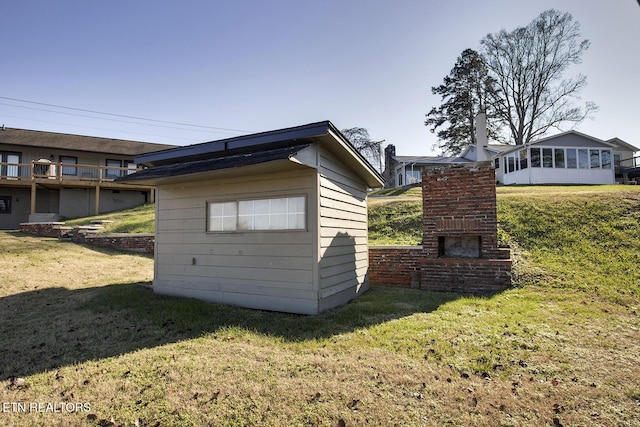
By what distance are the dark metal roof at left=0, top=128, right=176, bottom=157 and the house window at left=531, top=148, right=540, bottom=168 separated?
2369cm

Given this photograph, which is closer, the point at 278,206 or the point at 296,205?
the point at 296,205

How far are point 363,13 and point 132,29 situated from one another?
7.97 m

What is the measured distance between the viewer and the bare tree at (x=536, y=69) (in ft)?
89.7

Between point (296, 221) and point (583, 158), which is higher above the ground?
point (583, 158)

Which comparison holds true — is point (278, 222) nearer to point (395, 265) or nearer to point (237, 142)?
point (237, 142)

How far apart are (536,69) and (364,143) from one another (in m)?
15.8

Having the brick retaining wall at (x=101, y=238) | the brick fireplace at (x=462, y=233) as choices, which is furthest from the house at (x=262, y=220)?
the brick retaining wall at (x=101, y=238)

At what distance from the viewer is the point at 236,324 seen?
5055 mm

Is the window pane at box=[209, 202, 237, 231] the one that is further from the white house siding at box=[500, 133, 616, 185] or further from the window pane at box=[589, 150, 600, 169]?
the window pane at box=[589, 150, 600, 169]

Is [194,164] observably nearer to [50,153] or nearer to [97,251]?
[97,251]

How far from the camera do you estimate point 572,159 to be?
2058 centimetres

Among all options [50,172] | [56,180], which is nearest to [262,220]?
[56,180]

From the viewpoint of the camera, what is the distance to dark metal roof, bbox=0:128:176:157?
19703mm

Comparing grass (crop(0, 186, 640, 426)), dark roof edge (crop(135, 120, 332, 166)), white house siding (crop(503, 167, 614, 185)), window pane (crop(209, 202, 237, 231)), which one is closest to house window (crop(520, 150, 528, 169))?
white house siding (crop(503, 167, 614, 185))
